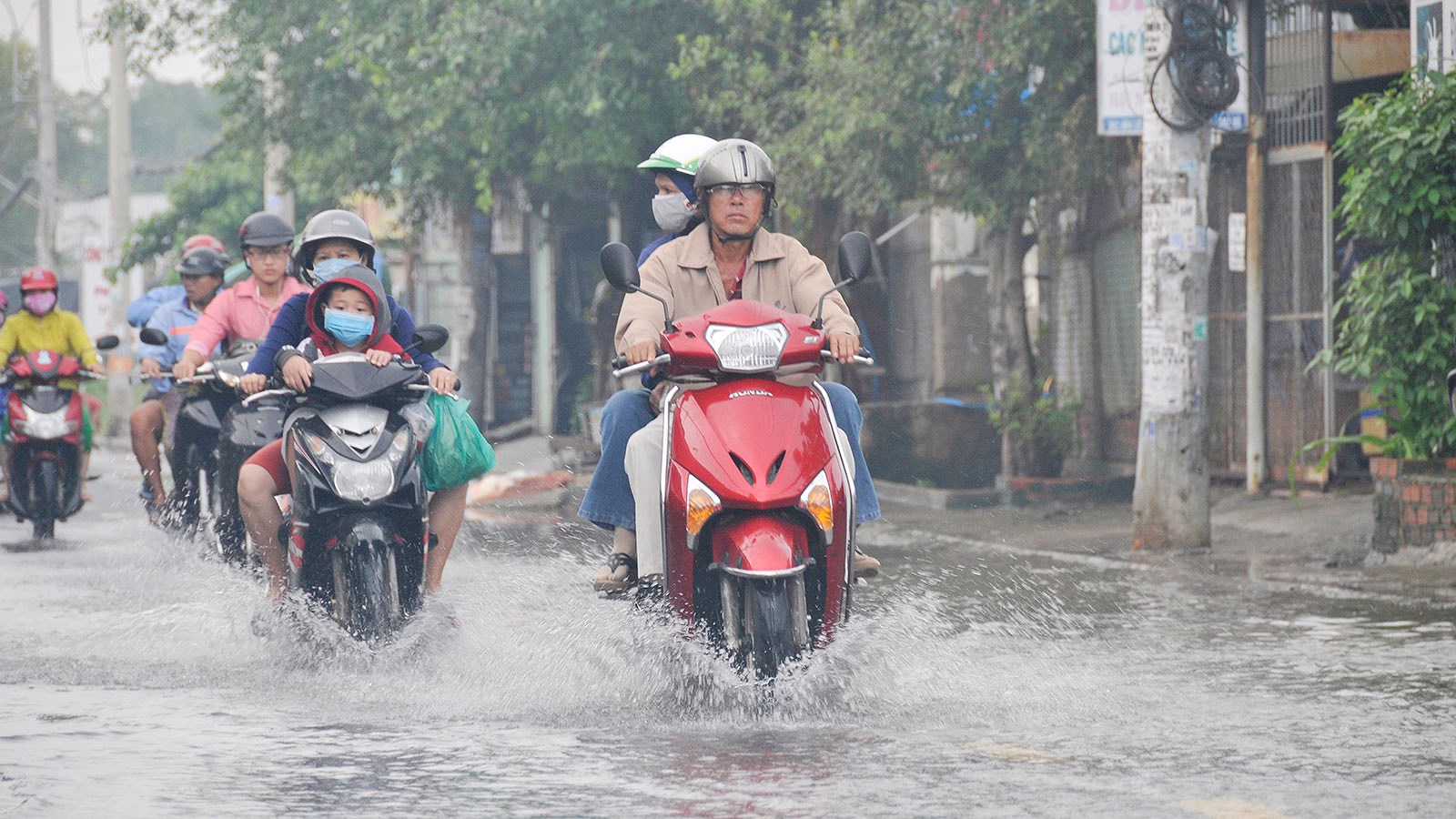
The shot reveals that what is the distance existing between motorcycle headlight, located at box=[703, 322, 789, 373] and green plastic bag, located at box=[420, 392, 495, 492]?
177 centimetres

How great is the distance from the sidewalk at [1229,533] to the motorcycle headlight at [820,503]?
420 centimetres

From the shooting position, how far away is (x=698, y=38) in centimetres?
1845

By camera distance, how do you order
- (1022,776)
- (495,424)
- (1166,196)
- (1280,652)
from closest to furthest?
(1022,776), (1280,652), (1166,196), (495,424)

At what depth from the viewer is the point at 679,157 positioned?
7.86 meters

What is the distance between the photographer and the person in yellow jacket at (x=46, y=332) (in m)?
13.9

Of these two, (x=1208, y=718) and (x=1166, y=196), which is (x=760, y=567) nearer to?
(x=1208, y=718)

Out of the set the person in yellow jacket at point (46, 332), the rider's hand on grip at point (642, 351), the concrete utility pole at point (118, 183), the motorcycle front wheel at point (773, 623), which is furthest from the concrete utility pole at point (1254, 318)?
the concrete utility pole at point (118, 183)

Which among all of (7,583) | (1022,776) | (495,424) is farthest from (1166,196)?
(495,424)

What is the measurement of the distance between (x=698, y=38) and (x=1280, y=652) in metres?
11.9

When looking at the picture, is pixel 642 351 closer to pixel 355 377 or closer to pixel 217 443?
pixel 355 377

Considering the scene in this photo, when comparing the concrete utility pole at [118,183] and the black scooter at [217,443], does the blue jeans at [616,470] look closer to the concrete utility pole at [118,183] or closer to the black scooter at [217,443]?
the black scooter at [217,443]

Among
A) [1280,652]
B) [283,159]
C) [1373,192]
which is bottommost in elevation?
[1280,652]

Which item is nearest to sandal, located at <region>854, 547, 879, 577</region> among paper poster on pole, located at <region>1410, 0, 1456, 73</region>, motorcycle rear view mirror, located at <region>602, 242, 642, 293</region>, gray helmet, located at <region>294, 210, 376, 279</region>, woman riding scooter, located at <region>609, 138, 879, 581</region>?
woman riding scooter, located at <region>609, 138, 879, 581</region>

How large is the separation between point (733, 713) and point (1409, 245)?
20.4 feet
